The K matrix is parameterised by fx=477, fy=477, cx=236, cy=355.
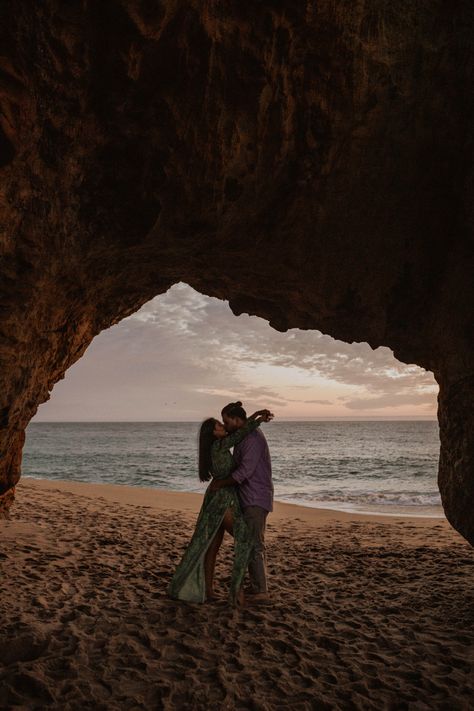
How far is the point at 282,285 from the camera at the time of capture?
7.33 m

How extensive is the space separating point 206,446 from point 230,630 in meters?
1.75

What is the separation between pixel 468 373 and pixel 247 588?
142 inches

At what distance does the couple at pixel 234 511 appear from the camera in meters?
4.91

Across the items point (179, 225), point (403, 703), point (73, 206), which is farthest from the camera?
point (179, 225)

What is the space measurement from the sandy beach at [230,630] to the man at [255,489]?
1.20 ft

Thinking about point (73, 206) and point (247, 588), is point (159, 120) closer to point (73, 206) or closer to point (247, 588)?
point (73, 206)

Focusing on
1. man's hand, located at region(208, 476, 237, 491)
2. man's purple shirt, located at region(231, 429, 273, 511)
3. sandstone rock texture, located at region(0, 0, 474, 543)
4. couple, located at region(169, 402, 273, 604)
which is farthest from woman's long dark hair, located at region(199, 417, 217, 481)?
sandstone rock texture, located at region(0, 0, 474, 543)

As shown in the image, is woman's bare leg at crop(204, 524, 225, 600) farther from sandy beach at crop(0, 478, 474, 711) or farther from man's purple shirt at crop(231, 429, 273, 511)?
man's purple shirt at crop(231, 429, 273, 511)

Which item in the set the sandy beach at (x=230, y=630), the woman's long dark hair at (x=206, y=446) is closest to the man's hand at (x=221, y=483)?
A: the woman's long dark hair at (x=206, y=446)

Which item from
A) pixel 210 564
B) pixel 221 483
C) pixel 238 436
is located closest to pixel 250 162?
pixel 238 436

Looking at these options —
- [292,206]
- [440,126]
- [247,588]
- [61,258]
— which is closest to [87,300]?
[61,258]

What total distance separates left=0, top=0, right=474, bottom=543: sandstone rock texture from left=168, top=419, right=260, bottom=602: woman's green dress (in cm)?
260

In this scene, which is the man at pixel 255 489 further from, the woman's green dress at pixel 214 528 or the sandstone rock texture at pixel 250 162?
the sandstone rock texture at pixel 250 162

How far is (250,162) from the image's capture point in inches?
208
